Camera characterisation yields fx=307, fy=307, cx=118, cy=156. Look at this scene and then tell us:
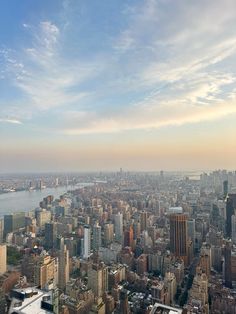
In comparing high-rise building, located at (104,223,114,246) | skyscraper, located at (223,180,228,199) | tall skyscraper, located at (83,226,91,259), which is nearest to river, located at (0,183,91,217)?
tall skyscraper, located at (83,226,91,259)

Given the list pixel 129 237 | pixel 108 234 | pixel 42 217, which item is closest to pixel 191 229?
pixel 129 237

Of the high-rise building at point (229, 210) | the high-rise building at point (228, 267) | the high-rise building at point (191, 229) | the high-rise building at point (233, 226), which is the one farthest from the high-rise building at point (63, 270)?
the high-rise building at point (229, 210)

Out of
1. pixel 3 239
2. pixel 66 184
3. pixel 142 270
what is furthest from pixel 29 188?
pixel 142 270

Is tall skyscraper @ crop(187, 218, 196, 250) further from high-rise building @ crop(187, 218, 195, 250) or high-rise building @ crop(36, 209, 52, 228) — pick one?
high-rise building @ crop(36, 209, 52, 228)

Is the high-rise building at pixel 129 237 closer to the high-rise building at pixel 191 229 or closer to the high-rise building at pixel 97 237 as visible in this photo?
the high-rise building at pixel 97 237

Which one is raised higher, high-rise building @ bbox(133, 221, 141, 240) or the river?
the river

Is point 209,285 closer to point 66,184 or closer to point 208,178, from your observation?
point 208,178

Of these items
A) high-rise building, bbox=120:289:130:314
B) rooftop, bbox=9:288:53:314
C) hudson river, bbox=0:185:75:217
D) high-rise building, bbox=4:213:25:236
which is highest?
rooftop, bbox=9:288:53:314
